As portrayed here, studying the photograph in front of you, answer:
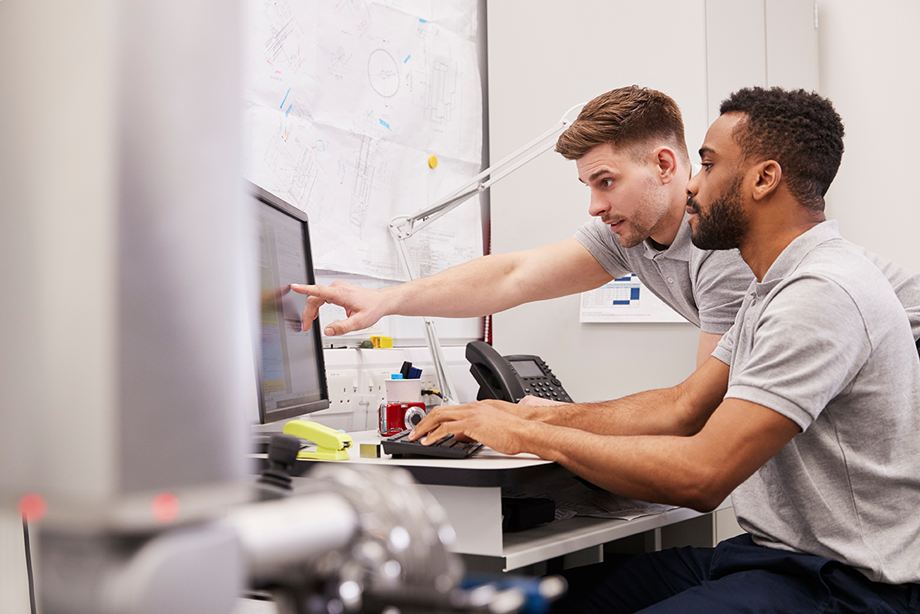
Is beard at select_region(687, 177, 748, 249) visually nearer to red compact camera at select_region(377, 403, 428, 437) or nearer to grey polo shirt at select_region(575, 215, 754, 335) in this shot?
grey polo shirt at select_region(575, 215, 754, 335)

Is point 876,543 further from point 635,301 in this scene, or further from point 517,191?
point 517,191

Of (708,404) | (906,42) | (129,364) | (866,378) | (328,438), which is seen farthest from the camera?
(906,42)

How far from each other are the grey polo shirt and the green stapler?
0.82 m

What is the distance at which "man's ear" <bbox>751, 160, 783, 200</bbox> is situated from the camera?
1.17 metres

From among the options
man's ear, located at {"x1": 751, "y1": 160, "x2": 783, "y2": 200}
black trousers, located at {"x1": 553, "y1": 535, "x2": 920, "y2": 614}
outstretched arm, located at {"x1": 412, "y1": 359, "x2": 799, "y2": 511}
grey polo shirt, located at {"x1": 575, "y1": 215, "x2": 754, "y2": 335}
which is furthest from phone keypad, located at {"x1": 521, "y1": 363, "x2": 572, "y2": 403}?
man's ear, located at {"x1": 751, "y1": 160, "x2": 783, "y2": 200}

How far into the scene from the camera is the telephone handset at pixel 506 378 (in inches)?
68.0

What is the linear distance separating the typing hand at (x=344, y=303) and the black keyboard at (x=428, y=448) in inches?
13.5

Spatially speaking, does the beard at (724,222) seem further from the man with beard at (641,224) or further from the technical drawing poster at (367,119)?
the technical drawing poster at (367,119)

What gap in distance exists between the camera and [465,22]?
2.39 meters

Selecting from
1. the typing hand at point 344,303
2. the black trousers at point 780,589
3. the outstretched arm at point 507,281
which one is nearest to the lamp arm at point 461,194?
the outstretched arm at point 507,281

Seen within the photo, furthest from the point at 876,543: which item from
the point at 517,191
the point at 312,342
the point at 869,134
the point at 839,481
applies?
the point at 869,134

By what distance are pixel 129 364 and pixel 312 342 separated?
1316 mm

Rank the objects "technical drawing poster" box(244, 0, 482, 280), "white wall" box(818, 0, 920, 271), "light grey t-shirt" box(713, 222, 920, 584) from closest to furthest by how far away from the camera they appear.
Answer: "light grey t-shirt" box(713, 222, 920, 584) → "technical drawing poster" box(244, 0, 482, 280) → "white wall" box(818, 0, 920, 271)

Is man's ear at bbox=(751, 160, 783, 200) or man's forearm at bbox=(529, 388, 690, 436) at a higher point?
man's ear at bbox=(751, 160, 783, 200)
